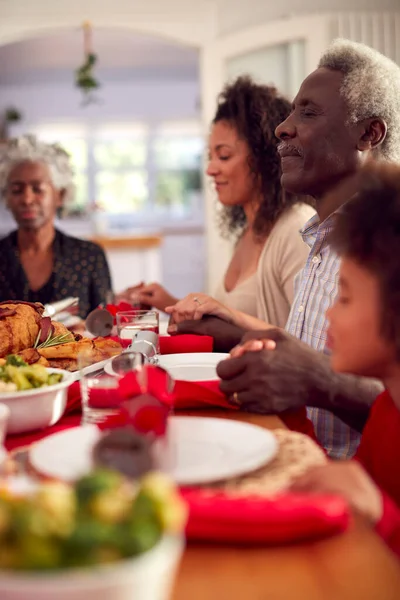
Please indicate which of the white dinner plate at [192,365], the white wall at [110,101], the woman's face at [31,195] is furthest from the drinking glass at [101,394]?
the white wall at [110,101]

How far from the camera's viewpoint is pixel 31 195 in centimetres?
375

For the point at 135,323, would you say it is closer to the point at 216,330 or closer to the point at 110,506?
the point at 216,330

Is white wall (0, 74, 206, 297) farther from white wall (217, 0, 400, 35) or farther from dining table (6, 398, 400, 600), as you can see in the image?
dining table (6, 398, 400, 600)

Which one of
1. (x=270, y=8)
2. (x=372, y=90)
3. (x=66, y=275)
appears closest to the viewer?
(x=372, y=90)

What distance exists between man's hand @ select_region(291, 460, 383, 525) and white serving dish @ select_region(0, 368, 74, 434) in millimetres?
495

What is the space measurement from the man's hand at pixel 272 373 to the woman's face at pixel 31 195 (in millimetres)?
2546

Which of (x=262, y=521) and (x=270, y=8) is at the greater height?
(x=270, y=8)

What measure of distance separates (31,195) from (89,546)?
3.38m

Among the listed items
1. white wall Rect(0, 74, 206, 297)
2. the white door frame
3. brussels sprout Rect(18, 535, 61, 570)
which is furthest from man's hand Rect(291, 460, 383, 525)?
white wall Rect(0, 74, 206, 297)

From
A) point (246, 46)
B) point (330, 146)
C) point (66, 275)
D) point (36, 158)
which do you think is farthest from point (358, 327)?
point (246, 46)

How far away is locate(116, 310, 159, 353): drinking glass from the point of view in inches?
74.4

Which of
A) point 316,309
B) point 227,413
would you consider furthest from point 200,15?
point 227,413

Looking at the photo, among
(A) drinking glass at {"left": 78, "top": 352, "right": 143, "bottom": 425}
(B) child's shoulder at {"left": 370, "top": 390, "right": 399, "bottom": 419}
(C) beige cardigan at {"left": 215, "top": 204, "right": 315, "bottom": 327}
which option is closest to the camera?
(A) drinking glass at {"left": 78, "top": 352, "right": 143, "bottom": 425}

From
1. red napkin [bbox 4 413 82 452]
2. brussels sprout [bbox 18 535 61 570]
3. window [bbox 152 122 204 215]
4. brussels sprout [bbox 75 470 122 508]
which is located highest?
window [bbox 152 122 204 215]
